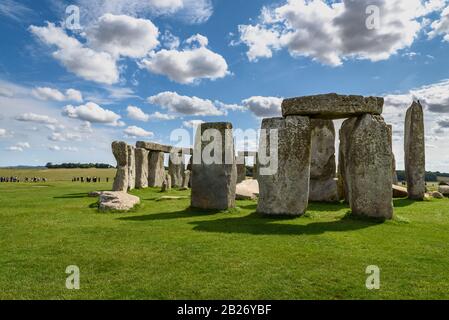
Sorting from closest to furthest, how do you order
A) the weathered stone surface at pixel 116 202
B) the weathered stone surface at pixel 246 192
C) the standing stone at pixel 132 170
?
the weathered stone surface at pixel 116 202 → the weathered stone surface at pixel 246 192 → the standing stone at pixel 132 170

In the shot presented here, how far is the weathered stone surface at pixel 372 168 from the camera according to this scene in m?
11.4

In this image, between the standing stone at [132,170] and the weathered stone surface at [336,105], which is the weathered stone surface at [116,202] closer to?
the weathered stone surface at [336,105]

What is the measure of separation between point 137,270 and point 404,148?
18.5 metres

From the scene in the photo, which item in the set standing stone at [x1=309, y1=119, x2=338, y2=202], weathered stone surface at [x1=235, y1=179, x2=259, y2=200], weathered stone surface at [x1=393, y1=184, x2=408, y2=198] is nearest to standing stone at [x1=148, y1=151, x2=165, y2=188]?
weathered stone surface at [x1=235, y1=179, x2=259, y2=200]

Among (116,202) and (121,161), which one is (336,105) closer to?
(116,202)

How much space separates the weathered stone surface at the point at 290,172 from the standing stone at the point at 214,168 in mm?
2091

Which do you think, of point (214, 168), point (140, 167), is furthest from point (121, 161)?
point (214, 168)

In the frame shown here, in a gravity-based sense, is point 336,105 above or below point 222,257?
above

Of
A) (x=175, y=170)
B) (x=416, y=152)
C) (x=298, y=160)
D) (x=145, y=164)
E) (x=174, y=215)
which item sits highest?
(x=416, y=152)

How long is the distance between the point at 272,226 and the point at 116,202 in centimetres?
664

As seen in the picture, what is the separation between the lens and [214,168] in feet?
45.5

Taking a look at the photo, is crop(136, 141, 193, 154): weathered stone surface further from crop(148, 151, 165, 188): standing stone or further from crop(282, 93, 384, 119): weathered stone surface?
crop(282, 93, 384, 119): weathered stone surface

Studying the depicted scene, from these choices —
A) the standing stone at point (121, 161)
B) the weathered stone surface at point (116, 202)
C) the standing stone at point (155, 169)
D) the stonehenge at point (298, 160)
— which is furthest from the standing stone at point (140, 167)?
the stonehenge at point (298, 160)
